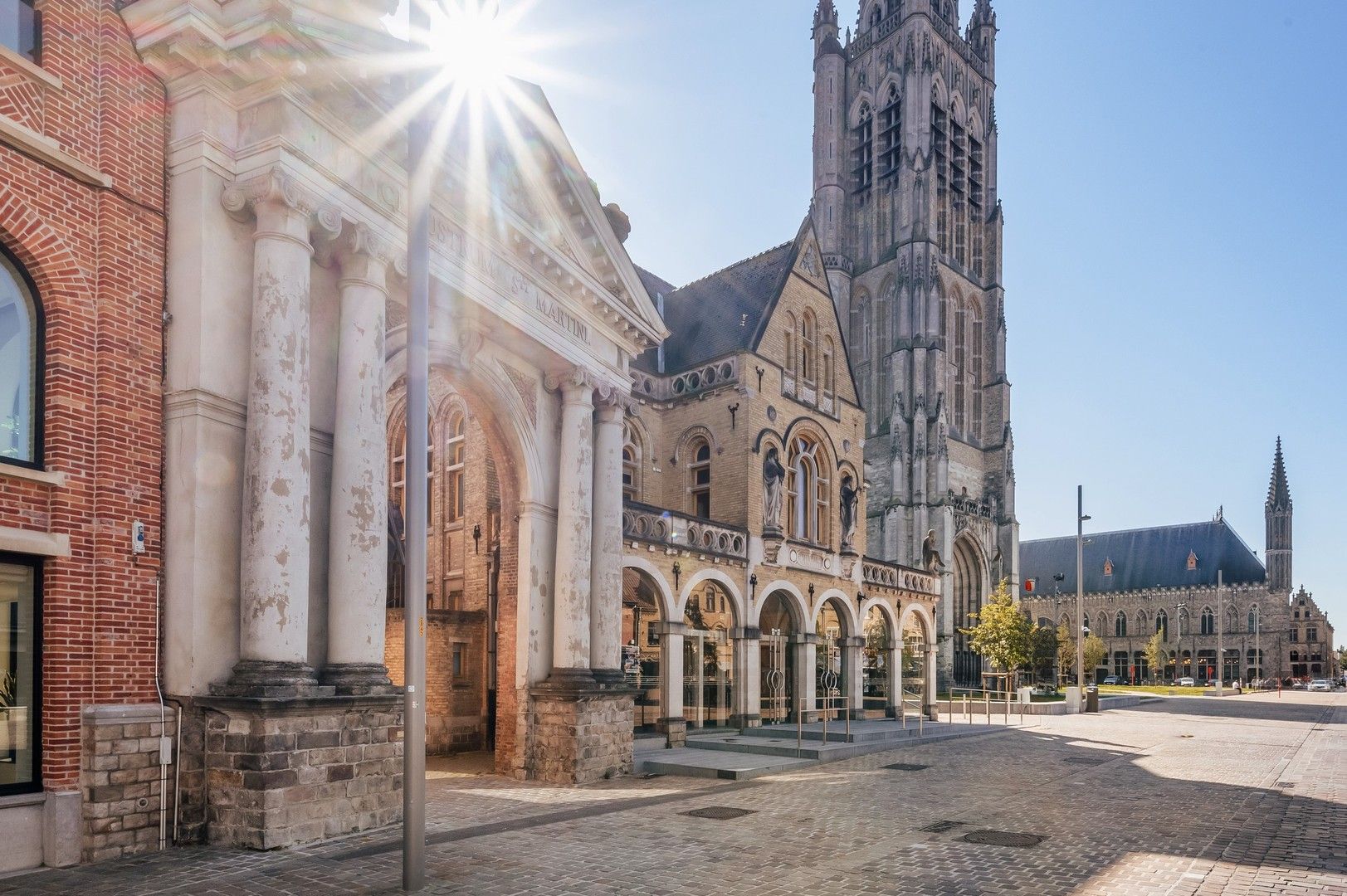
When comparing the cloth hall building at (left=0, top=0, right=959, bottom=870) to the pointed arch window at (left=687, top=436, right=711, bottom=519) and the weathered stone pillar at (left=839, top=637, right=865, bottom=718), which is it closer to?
the pointed arch window at (left=687, top=436, right=711, bottom=519)

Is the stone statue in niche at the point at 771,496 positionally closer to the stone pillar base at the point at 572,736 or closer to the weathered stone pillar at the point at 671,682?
the weathered stone pillar at the point at 671,682

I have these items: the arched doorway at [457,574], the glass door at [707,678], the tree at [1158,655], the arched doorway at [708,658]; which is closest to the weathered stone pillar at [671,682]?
the arched doorway at [708,658]

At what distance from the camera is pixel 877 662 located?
3123 cm

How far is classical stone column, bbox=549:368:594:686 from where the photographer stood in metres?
16.5

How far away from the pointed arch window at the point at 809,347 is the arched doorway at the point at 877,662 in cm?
765

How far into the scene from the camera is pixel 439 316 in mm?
14492

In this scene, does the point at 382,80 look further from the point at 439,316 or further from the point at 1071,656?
the point at 1071,656

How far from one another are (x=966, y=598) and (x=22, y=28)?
2483 inches

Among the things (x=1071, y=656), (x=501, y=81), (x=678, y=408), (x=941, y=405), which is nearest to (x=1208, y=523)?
(x=1071, y=656)

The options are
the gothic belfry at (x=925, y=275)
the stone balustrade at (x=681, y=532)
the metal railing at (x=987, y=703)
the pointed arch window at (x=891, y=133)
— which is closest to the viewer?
the stone balustrade at (x=681, y=532)

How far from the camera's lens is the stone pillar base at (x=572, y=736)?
15.8 meters

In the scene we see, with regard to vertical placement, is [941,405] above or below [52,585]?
above

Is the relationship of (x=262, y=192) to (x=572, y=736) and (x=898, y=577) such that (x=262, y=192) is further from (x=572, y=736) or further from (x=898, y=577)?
(x=898, y=577)

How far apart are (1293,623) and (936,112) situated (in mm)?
75540
